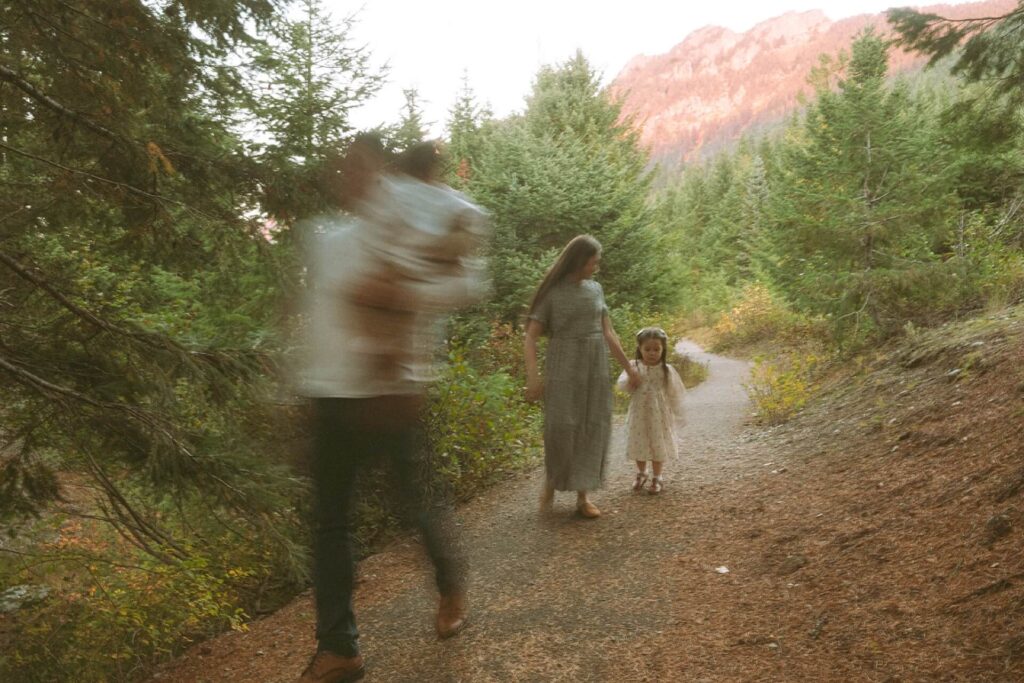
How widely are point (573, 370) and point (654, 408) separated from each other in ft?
3.58

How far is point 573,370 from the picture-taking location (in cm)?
462

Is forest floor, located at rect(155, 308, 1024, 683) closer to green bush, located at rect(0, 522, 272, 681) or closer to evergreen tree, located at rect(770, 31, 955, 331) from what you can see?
green bush, located at rect(0, 522, 272, 681)

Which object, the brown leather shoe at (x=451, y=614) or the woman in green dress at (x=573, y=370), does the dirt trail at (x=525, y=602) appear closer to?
the brown leather shoe at (x=451, y=614)

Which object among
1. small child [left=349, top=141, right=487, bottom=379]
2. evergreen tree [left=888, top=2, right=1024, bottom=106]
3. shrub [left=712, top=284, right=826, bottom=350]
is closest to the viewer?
small child [left=349, top=141, right=487, bottom=379]

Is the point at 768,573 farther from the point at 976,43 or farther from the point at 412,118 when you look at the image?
the point at 412,118

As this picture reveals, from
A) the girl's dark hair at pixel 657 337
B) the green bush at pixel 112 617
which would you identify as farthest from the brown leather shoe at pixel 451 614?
the girl's dark hair at pixel 657 337

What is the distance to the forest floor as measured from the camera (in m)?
2.65

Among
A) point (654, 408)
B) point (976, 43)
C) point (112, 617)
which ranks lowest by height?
point (112, 617)

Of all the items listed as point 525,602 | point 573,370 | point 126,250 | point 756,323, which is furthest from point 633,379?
point 756,323

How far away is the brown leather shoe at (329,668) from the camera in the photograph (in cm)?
247

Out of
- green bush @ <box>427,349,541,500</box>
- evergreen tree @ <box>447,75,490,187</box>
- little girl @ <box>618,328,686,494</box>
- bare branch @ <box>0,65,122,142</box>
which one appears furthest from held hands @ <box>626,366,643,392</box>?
evergreen tree @ <box>447,75,490,187</box>

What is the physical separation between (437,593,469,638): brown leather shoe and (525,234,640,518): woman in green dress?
173 centimetres

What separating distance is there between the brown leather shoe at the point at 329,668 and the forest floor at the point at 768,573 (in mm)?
436

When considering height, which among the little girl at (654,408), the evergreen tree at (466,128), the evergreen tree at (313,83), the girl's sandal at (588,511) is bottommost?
the girl's sandal at (588,511)
